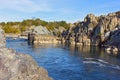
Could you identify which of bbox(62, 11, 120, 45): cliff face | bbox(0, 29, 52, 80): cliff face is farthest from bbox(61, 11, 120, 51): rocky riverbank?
bbox(0, 29, 52, 80): cliff face

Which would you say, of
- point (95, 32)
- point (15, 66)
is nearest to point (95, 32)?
point (95, 32)

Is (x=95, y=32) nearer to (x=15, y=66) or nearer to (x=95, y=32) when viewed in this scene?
(x=95, y=32)

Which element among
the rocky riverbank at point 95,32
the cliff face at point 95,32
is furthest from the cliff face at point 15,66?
the cliff face at point 95,32

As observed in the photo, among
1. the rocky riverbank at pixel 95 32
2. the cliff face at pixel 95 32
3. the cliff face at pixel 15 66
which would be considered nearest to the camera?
the cliff face at pixel 15 66

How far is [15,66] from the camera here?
1400cm

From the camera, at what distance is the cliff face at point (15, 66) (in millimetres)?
13500

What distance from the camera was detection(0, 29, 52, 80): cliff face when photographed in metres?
13.5

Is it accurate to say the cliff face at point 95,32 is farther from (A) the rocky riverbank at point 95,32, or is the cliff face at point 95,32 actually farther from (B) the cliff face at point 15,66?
(B) the cliff face at point 15,66

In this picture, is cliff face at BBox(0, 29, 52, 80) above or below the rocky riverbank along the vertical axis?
below

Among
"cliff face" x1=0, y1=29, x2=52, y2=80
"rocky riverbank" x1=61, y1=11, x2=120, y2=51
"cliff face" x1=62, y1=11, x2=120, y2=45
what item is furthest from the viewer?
"cliff face" x1=62, y1=11, x2=120, y2=45

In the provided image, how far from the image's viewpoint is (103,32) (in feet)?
360

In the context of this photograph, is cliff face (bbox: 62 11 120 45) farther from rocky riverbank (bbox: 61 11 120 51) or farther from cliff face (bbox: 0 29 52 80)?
cliff face (bbox: 0 29 52 80)

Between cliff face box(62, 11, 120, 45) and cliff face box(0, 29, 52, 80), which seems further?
cliff face box(62, 11, 120, 45)

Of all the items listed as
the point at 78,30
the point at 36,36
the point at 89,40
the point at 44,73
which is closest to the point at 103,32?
the point at 89,40
